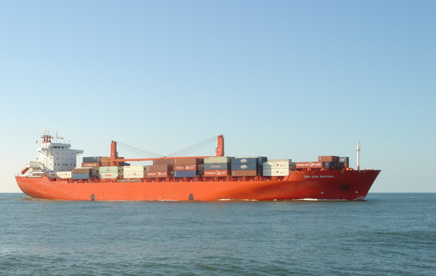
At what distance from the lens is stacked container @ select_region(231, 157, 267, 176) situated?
50844 millimetres

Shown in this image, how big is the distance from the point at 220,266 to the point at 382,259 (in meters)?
7.85

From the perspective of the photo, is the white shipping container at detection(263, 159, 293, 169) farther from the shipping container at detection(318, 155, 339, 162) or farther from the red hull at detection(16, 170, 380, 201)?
the shipping container at detection(318, 155, 339, 162)

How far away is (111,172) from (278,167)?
24.4 m

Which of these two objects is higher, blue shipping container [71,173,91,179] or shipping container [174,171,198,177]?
shipping container [174,171,198,177]

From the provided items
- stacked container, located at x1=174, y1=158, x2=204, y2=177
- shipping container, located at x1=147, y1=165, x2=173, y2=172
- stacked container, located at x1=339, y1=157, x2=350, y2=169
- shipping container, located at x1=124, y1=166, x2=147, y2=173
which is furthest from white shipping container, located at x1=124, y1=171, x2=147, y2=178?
stacked container, located at x1=339, y1=157, x2=350, y2=169

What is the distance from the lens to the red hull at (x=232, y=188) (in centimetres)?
4788

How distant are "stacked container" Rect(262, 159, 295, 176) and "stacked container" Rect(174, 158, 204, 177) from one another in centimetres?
879

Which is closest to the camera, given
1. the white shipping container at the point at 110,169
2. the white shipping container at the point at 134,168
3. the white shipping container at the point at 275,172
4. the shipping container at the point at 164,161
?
the white shipping container at the point at 275,172

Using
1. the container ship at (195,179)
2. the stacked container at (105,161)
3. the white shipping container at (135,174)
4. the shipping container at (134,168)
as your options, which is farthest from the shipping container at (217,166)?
the stacked container at (105,161)

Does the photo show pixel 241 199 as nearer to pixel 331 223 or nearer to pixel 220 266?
pixel 331 223

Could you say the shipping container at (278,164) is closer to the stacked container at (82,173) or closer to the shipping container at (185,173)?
the shipping container at (185,173)

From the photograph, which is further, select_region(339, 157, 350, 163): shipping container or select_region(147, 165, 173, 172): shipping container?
select_region(147, 165, 173, 172): shipping container

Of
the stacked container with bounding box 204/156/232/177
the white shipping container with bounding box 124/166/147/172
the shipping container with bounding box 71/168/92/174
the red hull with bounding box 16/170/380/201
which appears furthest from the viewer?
the shipping container with bounding box 71/168/92/174

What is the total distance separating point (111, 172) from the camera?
60969 mm
